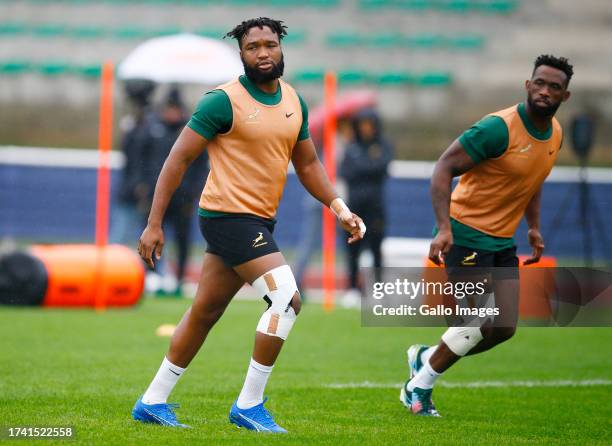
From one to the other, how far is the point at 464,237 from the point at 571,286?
126 centimetres

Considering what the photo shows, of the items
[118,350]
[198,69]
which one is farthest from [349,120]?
[118,350]

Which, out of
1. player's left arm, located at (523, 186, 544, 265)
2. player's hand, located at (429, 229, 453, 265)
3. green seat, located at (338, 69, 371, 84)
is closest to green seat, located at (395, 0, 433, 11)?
green seat, located at (338, 69, 371, 84)

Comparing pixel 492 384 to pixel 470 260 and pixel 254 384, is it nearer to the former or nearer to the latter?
pixel 470 260

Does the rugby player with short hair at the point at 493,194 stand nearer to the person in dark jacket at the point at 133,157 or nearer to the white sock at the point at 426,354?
the white sock at the point at 426,354

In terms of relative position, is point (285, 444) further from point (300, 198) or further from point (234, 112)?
point (300, 198)

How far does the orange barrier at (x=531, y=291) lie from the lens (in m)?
7.05

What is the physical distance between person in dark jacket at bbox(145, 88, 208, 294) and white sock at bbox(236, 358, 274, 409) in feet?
29.1

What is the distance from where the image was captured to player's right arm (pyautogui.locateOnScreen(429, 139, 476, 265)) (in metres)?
6.43

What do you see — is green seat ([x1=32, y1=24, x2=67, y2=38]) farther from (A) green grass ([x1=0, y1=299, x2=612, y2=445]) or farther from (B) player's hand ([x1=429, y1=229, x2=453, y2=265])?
(B) player's hand ([x1=429, y1=229, x2=453, y2=265])

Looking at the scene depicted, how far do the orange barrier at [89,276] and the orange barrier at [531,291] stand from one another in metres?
6.01

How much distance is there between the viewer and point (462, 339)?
6.83 metres

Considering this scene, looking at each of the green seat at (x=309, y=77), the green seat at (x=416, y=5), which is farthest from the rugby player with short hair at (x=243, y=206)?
the green seat at (x=416, y=5)

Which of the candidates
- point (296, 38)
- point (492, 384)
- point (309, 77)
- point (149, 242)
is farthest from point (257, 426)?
point (296, 38)

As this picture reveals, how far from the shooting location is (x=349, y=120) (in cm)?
1471
